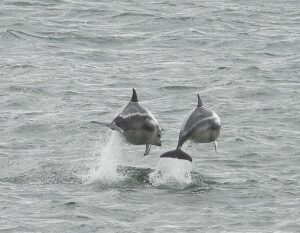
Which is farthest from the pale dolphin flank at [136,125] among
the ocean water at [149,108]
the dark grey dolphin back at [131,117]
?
the ocean water at [149,108]

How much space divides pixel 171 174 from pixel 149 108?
6.31m

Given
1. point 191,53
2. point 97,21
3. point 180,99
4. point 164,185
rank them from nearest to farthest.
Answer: point 164,185 < point 180,99 < point 191,53 < point 97,21

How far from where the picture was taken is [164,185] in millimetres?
18672

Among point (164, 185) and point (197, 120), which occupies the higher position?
point (197, 120)

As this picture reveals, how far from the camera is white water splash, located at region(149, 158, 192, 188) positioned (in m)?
18.8

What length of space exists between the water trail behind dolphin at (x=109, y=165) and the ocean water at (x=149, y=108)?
0.04 metres

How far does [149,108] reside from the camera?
2545 centimetres

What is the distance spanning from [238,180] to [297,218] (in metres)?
2.85

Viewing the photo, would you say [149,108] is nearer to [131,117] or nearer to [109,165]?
[109,165]

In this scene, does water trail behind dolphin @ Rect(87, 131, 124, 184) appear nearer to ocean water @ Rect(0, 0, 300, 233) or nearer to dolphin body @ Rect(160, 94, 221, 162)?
ocean water @ Rect(0, 0, 300, 233)

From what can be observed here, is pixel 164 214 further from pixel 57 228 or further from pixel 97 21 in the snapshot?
pixel 97 21

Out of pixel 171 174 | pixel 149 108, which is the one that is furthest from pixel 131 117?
pixel 149 108

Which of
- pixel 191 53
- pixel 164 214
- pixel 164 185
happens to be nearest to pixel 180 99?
pixel 191 53

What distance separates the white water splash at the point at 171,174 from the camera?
18.8 m
